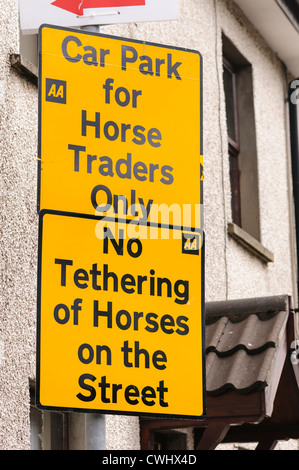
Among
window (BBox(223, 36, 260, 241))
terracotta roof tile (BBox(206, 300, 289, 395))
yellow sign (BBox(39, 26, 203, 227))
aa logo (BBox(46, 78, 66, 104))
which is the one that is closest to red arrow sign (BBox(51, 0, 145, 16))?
yellow sign (BBox(39, 26, 203, 227))

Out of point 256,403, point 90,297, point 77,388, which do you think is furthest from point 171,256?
point 256,403

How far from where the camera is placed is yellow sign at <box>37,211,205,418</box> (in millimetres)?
3803

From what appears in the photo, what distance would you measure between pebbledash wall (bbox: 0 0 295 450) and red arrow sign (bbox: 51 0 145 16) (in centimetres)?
218

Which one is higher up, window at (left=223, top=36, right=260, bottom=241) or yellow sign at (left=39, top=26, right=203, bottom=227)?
window at (left=223, top=36, right=260, bottom=241)

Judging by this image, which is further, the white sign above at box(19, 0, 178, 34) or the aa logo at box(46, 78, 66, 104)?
the white sign above at box(19, 0, 178, 34)

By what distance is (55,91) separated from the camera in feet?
13.4

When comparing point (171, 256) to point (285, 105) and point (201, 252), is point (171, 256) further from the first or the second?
point (285, 105)

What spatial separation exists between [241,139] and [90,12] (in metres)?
6.84

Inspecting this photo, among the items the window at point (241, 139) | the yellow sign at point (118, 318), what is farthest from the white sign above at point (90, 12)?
the window at point (241, 139)

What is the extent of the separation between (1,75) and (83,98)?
2568 millimetres

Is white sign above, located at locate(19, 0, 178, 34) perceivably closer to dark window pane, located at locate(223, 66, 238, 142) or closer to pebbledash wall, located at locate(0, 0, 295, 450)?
pebbledash wall, located at locate(0, 0, 295, 450)

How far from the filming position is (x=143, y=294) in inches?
158

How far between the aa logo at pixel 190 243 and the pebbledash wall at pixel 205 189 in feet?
7.33

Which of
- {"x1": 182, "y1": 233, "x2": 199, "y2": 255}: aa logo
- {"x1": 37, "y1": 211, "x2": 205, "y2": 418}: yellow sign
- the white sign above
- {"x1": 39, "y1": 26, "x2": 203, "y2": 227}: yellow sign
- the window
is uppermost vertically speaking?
the window
